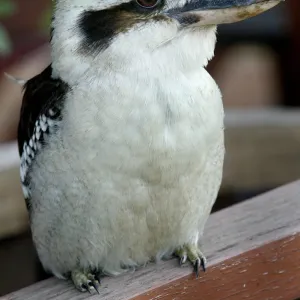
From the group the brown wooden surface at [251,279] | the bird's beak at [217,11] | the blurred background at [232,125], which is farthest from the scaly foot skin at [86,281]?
the bird's beak at [217,11]

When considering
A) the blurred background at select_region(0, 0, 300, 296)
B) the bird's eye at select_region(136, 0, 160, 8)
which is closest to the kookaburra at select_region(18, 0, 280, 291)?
the bird's eye at select_region(136, 0, 160, 8)

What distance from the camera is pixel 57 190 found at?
2.25 meters

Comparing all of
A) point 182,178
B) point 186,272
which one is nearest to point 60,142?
point 182,178

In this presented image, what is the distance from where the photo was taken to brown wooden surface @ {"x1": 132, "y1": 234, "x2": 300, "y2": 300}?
90.1 inches

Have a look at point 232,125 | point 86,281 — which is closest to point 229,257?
point 86,281

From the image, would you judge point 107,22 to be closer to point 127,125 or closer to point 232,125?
point 127,125

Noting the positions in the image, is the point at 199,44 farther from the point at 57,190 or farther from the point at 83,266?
the point at 83,266

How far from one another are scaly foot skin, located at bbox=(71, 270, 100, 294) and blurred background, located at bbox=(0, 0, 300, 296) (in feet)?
1.54

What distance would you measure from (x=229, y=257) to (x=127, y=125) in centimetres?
46

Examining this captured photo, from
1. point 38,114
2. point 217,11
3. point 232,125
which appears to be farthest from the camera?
point 232,125

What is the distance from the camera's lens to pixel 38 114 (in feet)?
7.60

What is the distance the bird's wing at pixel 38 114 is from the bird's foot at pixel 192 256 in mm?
414

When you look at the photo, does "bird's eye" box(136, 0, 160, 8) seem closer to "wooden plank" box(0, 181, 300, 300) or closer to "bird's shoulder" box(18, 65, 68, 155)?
"bird's shoulder" box(18, 65, 68, 155)

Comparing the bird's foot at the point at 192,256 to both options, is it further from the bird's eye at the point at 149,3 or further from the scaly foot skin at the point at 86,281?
the bird's eye at the point at 149,3
